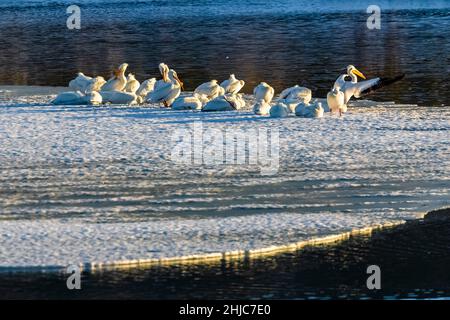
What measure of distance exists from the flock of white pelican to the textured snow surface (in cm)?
32

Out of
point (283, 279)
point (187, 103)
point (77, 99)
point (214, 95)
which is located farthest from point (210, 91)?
point (283, 279)

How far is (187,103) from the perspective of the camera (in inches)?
629

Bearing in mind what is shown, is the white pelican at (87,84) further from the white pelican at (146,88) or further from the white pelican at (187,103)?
the white pelican at (187,103)

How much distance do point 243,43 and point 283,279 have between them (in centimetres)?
2114

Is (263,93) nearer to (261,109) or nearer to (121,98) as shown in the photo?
(261,109)

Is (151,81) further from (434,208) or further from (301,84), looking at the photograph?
(434,208)

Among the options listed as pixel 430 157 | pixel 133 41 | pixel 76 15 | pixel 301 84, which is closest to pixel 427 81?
pixel 301 84

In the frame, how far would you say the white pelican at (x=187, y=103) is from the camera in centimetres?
1596

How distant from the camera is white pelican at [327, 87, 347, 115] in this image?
50.3ft

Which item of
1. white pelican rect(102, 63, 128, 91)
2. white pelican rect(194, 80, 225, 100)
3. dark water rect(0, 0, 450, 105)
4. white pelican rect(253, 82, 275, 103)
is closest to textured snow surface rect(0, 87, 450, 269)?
white pelican rect(253, 82, 275, 103)

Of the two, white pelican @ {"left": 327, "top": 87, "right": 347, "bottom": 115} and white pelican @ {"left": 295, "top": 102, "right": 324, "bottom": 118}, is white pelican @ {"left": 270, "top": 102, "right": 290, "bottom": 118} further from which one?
white pelican @ {"left": 327, "top": 87, "right": 347, "bottom": 115}

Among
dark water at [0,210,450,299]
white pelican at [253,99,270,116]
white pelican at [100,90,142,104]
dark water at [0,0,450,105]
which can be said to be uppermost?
dark water at [0,210,450,299]

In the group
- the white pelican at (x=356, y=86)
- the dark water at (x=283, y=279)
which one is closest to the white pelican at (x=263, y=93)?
the white pelican at (x=356, y=86)

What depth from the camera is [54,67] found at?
24031 millimetres
